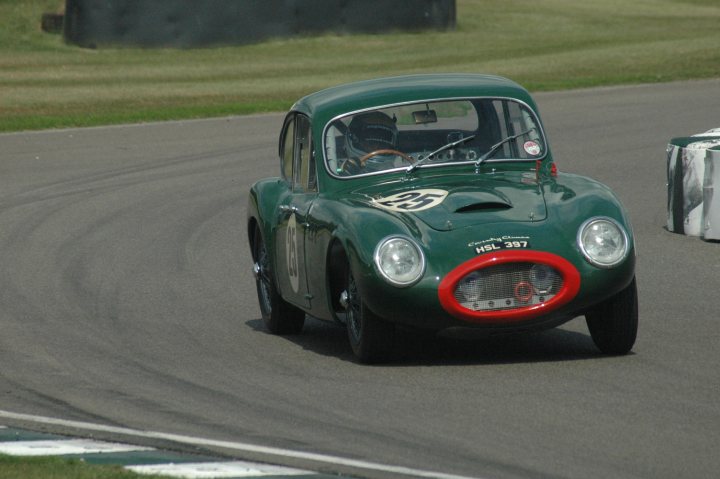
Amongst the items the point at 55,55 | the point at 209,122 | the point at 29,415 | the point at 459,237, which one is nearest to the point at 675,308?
the point at 459,237

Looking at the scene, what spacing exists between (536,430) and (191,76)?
24.6 metres

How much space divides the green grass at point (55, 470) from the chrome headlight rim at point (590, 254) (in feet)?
9.13

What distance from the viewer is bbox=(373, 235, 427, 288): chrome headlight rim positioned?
723cm

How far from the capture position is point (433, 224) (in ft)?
24.4

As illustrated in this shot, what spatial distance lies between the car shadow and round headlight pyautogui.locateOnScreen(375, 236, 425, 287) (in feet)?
1.08

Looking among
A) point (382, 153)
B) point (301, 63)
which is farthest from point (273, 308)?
point (301, 63)

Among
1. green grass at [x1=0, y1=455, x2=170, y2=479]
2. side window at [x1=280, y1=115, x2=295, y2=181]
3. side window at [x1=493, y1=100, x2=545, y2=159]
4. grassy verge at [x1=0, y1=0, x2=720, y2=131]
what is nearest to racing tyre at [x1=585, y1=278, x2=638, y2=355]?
side window at [x1=493, y1=100, x2=545, y2=159]

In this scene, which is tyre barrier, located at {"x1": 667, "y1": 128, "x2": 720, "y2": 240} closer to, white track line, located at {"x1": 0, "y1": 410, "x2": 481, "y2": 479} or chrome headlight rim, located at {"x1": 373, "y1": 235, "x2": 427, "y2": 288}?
chrome headlight rim, located at {"x1": 373, "y1": 235, "x2": 427, "y2": 288}

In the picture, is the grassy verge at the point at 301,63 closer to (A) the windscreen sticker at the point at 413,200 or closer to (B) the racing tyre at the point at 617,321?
(A) the windscreen sticker at the point at 413,200

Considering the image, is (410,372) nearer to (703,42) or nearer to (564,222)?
(564,222)

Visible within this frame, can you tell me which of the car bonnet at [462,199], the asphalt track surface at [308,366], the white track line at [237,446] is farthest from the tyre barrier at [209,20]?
the white track line at [237,446]

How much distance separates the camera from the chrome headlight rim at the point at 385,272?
7.23 m

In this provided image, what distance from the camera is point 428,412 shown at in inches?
254

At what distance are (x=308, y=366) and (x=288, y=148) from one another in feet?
6.90
